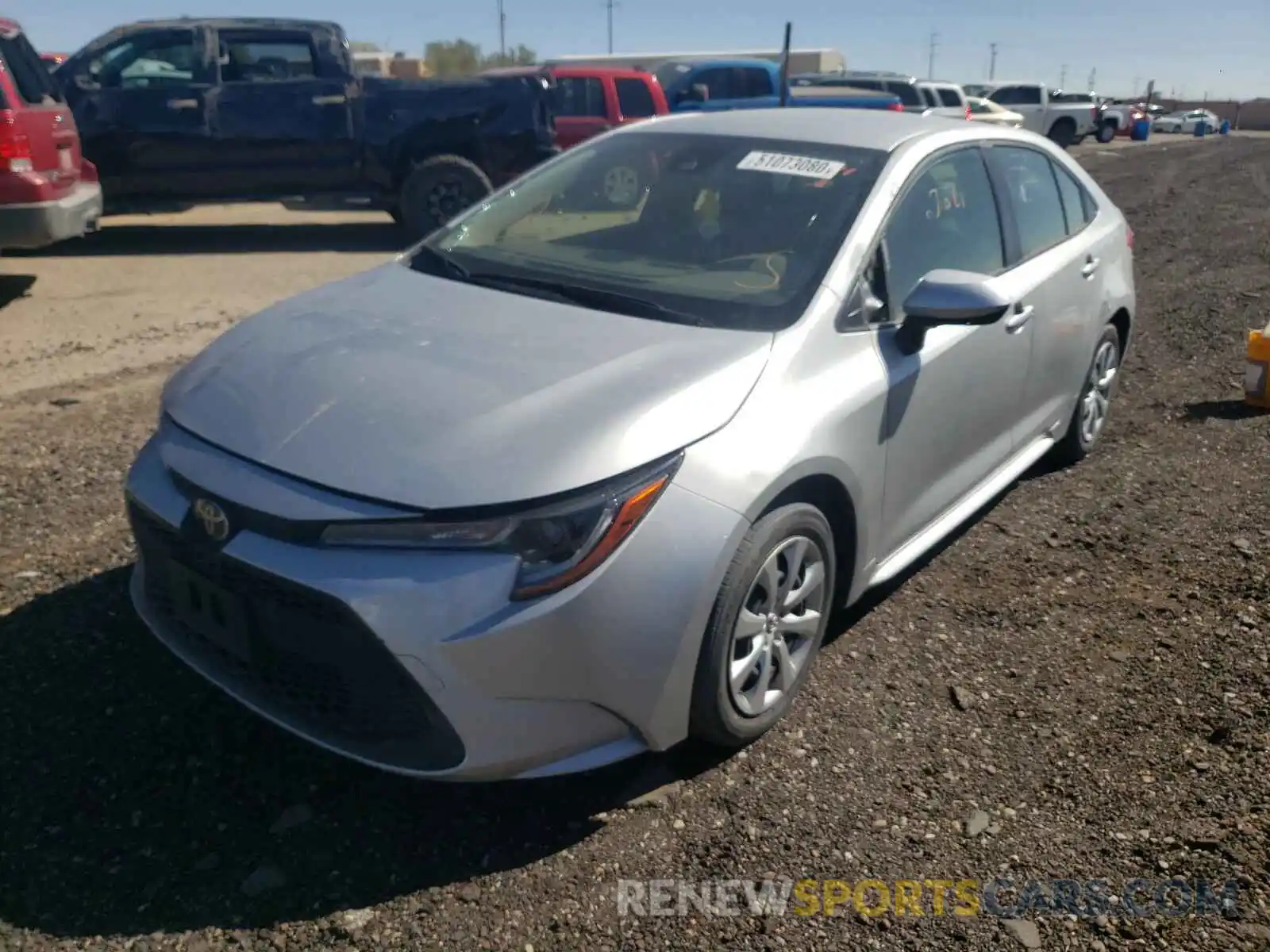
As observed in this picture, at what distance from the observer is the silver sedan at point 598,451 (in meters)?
2.38

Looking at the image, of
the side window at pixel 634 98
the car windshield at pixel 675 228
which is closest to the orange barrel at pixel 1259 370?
the car windshield at pixel 675 228

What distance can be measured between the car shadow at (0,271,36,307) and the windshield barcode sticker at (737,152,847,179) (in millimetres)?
6618

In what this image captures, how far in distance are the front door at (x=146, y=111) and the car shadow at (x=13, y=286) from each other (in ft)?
5.39

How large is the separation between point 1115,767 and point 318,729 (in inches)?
81.6

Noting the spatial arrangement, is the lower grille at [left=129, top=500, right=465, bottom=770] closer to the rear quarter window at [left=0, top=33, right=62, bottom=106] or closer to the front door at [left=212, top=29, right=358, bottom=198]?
the rear quarter window at [left=0, top=33, right=62, bottom=106]

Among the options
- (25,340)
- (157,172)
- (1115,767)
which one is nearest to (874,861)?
(1115,767)

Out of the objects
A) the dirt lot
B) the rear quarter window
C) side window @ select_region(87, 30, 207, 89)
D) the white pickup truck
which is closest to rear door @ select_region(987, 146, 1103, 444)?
the dirt lot

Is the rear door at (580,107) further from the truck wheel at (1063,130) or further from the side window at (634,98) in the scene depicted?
the truck wheel at (1063,130)

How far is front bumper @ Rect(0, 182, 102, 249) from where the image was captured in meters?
7.49

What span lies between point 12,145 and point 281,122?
3.56m

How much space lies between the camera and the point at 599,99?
1418cm

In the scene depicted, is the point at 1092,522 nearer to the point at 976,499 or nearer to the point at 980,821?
the point at 976,499

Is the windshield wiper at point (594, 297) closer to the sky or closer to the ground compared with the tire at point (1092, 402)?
closer to the sky

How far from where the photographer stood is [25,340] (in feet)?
22.9
